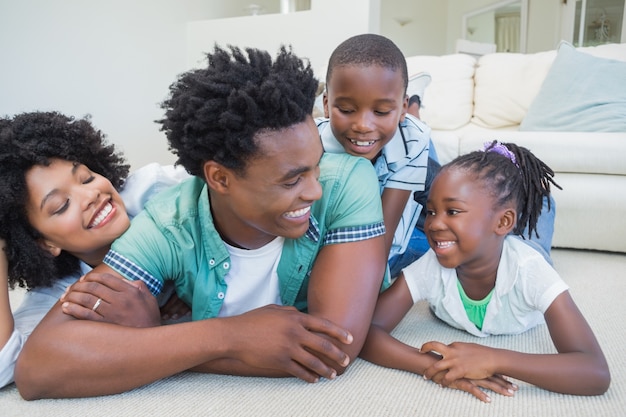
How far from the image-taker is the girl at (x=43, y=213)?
3.55ft

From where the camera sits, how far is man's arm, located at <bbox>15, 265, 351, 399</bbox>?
912 millimetres

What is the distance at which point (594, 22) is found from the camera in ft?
17.3

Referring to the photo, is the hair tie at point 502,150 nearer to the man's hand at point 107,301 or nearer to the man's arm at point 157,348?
the man's arm at point 157,348

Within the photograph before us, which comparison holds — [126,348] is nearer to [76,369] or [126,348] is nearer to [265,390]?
[76,369]

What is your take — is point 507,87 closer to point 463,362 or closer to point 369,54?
point 369,54

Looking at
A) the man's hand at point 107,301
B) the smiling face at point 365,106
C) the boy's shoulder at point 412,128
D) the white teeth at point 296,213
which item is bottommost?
the man's hand at point 107,301

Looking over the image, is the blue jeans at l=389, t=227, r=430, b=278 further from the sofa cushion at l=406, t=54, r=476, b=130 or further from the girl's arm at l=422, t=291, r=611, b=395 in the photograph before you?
the sofa cushion at l=406, t=54, r=476, b=130

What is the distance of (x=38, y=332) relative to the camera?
0.95m

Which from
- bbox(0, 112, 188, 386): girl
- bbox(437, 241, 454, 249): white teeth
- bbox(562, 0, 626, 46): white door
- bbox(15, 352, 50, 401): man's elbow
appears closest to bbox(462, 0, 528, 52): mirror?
bbox(562, 0, 626, 46): white door

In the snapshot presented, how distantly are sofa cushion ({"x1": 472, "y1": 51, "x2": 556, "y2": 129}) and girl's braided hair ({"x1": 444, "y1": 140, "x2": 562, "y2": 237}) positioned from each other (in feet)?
5.25

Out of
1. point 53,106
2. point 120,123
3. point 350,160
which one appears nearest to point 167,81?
point 120,123

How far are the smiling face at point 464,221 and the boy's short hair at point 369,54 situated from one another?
363 mm

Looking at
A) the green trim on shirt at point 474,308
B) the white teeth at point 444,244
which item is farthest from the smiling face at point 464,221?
the green trim on shirt at point 474,308

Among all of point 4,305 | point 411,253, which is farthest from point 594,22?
point 4,305
